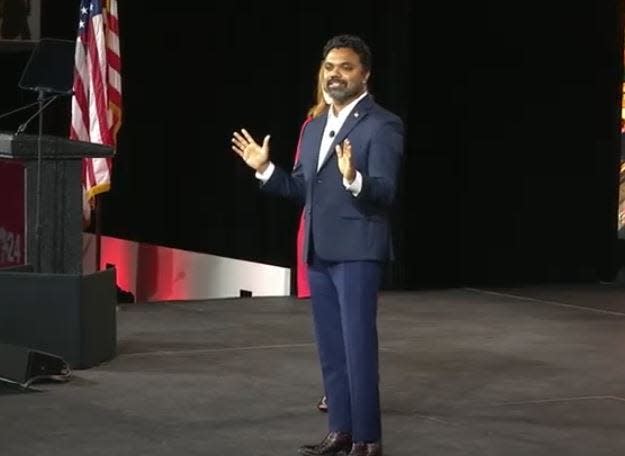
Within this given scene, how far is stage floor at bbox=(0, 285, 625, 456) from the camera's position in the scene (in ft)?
21.4

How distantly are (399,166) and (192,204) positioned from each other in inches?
370

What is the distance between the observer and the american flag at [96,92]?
10.4 m

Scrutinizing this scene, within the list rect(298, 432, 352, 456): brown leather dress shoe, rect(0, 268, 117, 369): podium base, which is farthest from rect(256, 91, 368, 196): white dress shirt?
rect(0, 268, 117, 369): podium base

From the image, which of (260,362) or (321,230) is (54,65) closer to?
(260,362)

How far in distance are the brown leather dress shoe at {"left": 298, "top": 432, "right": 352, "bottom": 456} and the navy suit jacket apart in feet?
2.39

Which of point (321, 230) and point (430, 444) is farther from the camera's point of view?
point (430, 444)

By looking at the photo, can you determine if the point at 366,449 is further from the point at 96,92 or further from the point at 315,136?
the point at 96,92

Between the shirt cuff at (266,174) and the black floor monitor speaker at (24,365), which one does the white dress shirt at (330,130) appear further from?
the black floor monitor speaker at (24,365)

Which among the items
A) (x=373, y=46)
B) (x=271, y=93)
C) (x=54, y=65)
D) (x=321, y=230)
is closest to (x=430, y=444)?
(x=321, y=230)

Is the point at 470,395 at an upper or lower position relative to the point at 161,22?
lower

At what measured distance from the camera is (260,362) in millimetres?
8586

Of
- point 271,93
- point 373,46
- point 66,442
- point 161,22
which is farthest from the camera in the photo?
point 161,22

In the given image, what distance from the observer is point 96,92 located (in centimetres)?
1045

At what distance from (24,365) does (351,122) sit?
8.36 ft
